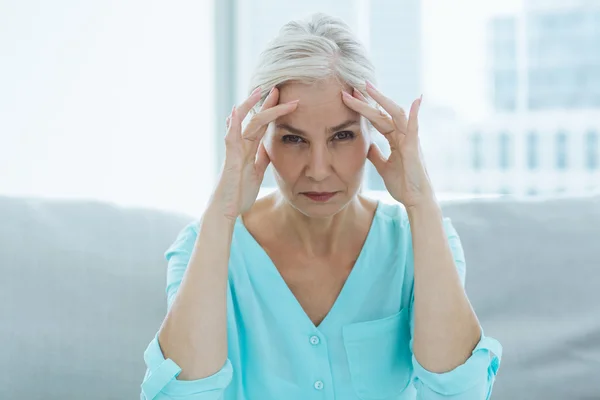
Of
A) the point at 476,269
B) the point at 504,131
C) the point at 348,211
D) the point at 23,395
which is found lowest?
the point at 23,395

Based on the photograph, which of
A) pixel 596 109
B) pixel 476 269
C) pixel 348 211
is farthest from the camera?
pixel 596 109

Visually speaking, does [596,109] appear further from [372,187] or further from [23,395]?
[23,395]

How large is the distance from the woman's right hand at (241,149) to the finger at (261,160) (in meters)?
0.03

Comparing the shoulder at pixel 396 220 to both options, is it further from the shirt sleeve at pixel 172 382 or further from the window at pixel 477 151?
the window at pixel 477 151

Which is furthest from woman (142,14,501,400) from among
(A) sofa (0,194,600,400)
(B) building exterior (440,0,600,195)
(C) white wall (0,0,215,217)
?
(B) building exterior (440,0,600,195)

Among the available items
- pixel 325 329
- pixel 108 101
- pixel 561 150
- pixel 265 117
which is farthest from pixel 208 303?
pixel 561 150

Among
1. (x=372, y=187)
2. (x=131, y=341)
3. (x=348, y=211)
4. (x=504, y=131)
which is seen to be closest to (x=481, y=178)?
(x=504, y=131)

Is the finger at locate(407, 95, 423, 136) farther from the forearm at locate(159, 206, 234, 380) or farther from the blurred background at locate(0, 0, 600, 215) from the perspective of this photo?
the blurred background at locate(0, 0, 600, 215)

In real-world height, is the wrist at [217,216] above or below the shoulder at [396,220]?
above

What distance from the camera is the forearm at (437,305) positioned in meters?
1.38

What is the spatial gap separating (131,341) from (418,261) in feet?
2.51

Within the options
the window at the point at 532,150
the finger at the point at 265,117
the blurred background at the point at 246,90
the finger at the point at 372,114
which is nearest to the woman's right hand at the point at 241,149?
the finger at the point at 265,117

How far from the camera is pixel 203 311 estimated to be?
1388 mm

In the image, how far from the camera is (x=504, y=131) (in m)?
3.09
